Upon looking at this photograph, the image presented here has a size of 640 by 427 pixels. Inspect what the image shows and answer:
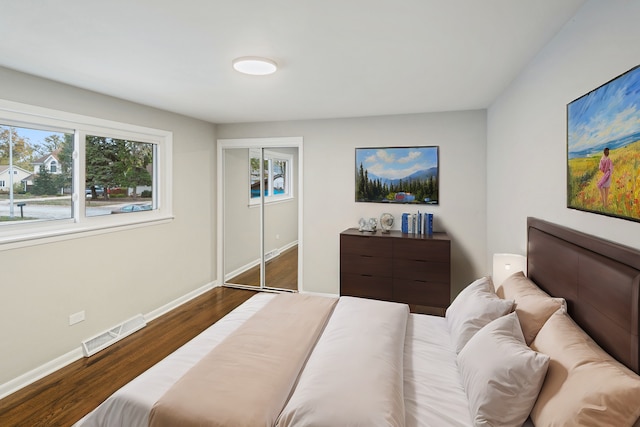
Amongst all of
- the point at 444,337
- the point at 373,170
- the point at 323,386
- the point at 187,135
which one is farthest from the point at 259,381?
the point at 187,135

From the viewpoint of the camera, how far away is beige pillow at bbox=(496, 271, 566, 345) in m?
1.68

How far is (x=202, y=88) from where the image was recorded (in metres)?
3.06

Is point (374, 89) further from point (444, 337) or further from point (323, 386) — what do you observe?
point (323, 386)

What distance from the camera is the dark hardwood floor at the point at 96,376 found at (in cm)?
228

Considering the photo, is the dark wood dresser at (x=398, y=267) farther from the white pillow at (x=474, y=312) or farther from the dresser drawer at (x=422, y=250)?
the white pillow at (x=474, y=312)

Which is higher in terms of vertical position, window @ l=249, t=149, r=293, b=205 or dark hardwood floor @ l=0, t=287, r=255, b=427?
window @ l=249, t=149, r=293, b=205

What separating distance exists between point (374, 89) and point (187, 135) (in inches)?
100

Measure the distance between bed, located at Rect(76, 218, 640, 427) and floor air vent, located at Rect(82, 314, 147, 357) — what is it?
164 centimetres

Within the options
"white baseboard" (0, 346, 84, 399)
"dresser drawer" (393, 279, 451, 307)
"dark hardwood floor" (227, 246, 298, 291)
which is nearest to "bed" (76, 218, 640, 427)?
"white baseboard" (0, 346, 84, 399)

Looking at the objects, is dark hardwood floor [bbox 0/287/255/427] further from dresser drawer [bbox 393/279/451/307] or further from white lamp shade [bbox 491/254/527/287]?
white lamp shade [bbox 491/254/527/287]

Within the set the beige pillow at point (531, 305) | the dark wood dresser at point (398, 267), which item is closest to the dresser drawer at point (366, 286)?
the dark wood dresser at point (398, 267)

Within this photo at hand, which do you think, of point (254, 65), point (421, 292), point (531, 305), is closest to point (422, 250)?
point (421, 292)

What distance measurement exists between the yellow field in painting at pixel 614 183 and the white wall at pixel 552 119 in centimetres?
6

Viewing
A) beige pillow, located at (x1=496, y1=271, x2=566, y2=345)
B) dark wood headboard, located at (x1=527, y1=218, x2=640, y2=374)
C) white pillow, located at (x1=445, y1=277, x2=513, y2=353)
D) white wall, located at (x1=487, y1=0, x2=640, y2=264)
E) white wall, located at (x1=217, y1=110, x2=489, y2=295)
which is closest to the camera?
dark wood headboard, located at (x1=527, y1=218, x2=640, y2=374)
